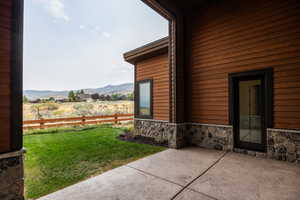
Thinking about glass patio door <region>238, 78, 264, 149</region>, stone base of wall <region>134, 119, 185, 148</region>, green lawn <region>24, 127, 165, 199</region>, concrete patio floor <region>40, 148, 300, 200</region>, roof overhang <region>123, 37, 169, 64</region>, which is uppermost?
roof overhang <region>123, 37, 169, 64</region>

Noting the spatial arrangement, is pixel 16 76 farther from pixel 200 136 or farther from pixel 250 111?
pixel 250 111

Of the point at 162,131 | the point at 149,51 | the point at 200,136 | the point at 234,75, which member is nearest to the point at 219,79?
the point at 234,75

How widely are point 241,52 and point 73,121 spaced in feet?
29.3

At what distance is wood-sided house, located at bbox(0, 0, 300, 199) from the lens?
1.76 meters

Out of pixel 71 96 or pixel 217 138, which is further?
pixel 71 96

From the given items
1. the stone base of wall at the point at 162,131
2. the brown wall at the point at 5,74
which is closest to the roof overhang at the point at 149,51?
the stone base of wall at the point at 162,131

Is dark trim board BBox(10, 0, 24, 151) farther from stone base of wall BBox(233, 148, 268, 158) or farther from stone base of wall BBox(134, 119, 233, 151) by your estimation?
stone base of wall BBox(233, 148, 268, 158)

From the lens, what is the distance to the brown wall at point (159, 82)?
5.28 meters

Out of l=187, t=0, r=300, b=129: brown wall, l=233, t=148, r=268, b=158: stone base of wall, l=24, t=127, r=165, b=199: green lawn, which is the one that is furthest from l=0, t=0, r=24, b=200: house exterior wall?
l=233, t=148, r=268, b=158: stone base of wall

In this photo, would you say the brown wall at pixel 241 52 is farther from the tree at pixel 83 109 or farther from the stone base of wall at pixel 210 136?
the tree at pixel 83 109

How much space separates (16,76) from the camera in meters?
1.78

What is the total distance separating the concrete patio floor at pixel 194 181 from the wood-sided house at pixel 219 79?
616 mm

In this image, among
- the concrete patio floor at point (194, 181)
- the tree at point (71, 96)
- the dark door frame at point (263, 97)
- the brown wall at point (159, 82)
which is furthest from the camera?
the tree at point (71, 96)

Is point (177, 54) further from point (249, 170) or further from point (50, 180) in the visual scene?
point (50, 180)
